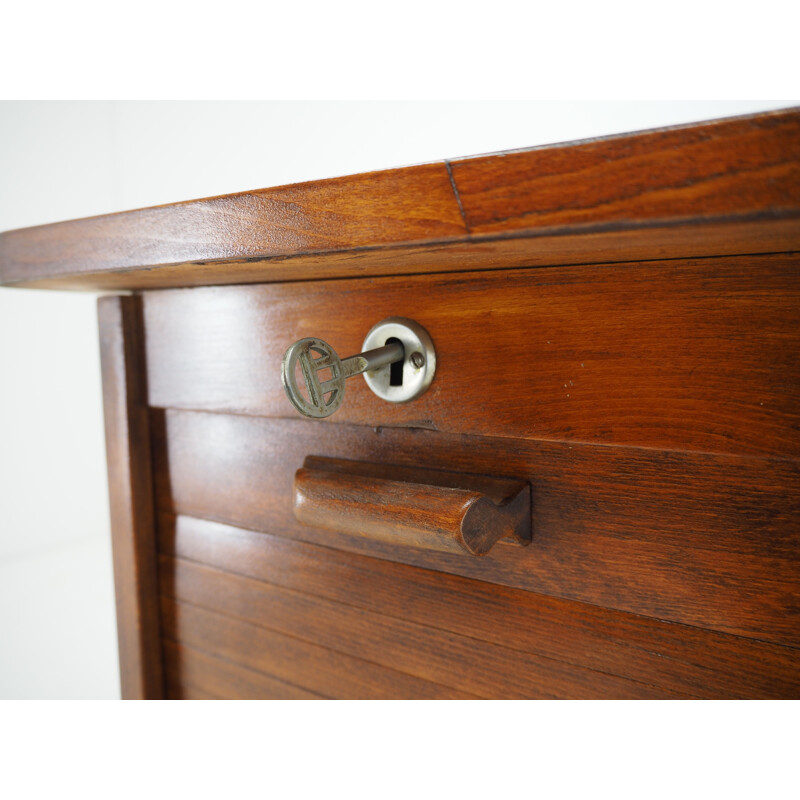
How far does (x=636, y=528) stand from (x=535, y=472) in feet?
0.19

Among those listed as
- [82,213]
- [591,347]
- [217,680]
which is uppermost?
[82,213]

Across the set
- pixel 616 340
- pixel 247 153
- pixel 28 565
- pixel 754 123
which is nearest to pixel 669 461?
pixel 616 340

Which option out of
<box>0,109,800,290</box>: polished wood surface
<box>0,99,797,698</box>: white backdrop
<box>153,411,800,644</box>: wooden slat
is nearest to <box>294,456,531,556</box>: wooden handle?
<box>153,411,800,644</box>: wooden slat

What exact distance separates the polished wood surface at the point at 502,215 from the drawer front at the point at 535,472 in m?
0.03

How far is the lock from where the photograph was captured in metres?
0.32

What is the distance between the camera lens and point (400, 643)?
0.43 metres

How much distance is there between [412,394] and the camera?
0.38 metres

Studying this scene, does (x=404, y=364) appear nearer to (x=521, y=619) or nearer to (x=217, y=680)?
(x=521, y=619)

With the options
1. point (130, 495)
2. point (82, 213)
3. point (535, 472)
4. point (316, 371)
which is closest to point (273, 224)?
point (316, 371)

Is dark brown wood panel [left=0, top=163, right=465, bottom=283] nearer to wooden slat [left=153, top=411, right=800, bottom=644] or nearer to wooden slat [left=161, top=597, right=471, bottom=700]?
wooden slat [left=153, top=411, right=800, bottom=644]

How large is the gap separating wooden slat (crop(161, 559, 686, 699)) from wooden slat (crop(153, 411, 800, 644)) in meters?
0.04

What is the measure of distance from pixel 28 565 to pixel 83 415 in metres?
0.23

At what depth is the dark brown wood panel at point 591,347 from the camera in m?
0.29

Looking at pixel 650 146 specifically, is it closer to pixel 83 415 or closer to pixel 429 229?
pixel 429 229
